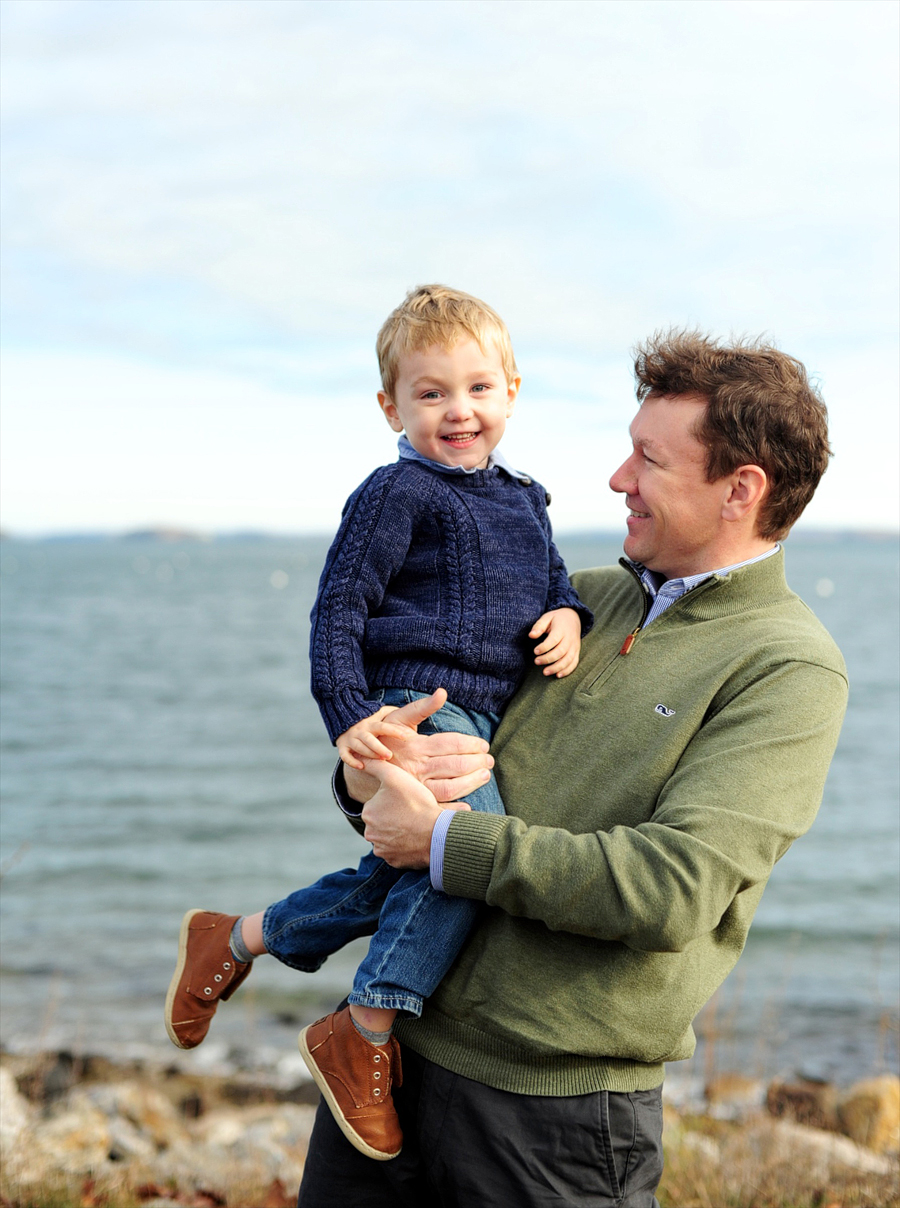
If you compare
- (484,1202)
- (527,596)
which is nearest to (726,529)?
(527,596)

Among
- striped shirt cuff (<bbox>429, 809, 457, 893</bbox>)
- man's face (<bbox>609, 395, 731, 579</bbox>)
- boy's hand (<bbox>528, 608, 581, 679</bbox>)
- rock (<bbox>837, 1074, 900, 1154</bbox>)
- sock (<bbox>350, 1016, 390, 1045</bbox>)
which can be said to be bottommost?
rock (<bbox>837, 1074, 900, 1154</bbox>)

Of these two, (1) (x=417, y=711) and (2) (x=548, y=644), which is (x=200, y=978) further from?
(2) (x=548, y=644)

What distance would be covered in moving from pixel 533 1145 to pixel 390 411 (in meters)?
1.80

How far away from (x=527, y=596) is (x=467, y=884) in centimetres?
80

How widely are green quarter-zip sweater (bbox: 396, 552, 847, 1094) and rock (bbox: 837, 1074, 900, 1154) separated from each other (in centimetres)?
406

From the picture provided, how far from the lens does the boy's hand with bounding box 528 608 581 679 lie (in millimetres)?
2500

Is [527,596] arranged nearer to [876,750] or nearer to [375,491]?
[375,491]

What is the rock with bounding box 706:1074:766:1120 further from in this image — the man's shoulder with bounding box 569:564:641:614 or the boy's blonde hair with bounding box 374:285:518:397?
the boy's blonde hair with bounding box 374:285:518:397

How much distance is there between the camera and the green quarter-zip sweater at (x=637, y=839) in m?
1.94

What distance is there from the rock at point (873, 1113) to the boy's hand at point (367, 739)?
15.1 ft

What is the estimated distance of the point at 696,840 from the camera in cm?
189

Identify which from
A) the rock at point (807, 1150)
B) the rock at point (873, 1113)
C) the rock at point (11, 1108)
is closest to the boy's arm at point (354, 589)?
the rock at point (807, 1150)

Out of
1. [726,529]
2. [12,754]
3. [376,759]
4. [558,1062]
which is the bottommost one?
[12,754]

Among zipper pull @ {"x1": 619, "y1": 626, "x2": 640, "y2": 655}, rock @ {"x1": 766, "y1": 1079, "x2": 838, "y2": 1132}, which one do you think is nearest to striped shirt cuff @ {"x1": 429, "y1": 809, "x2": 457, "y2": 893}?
zipper pull @ {"x1": 619, "y1": 626, "x2": 640, "y2": 655}
